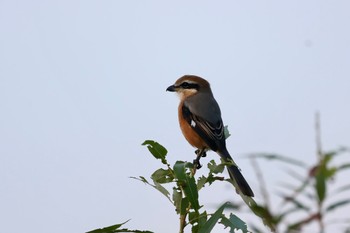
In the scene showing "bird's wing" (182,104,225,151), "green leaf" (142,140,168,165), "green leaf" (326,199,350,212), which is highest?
"bird's wing" (182,104,225,151)

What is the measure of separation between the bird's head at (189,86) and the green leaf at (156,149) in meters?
6.11

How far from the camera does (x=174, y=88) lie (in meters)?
11.4

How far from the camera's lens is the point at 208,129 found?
9297mm

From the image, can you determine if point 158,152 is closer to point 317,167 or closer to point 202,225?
point 202,225

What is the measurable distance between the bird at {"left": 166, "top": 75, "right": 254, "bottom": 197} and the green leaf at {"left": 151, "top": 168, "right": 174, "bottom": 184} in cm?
385

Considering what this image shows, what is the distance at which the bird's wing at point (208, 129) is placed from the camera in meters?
9.13

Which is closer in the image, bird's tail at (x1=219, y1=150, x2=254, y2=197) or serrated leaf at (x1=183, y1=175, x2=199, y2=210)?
serrated leaf at (x1=183, y1=175, x2=199, y2=210)

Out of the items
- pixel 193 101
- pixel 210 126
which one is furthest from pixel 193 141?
pixel 193 101

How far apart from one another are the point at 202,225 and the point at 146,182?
754 mm

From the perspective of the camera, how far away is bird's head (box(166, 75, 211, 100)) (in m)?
11.1

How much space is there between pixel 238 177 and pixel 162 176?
2.32 meters

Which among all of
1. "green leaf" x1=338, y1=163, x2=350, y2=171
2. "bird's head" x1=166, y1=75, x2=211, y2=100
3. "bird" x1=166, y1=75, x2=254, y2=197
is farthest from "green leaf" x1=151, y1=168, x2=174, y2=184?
"bird's head" x1=166, y1=75, x2=211, y2=100

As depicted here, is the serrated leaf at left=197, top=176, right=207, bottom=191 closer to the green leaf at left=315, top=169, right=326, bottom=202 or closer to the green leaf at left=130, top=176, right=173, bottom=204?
the green leaf at left=130, top=176, right=173, bottom=204

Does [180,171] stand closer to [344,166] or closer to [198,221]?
[198,221]
